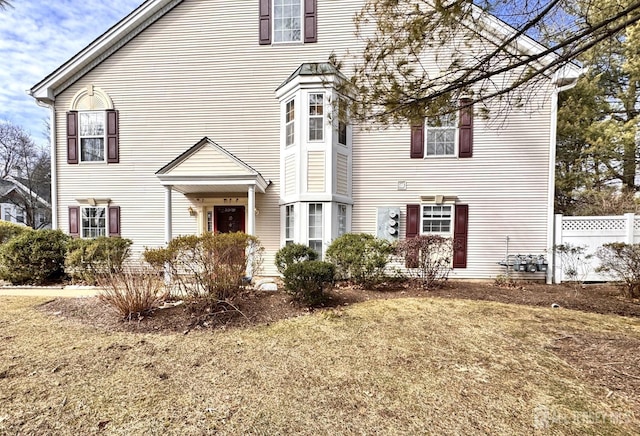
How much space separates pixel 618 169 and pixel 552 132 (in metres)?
8.56

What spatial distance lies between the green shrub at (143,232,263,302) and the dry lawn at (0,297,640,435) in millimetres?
740

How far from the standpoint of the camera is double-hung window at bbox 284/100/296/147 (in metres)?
8.66

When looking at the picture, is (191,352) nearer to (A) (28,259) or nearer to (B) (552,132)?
(A) (28,259)

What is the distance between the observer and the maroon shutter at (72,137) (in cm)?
963

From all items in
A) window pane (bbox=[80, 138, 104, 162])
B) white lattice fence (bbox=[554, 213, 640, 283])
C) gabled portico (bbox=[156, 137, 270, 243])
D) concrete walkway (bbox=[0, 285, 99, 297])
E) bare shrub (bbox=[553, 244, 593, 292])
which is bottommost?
concrete walkway (bbox=[0, 285, 99, 297])

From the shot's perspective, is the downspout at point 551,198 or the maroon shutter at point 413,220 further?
the maroon shutter at point 413,220

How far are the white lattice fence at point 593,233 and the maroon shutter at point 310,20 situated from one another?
9.17m

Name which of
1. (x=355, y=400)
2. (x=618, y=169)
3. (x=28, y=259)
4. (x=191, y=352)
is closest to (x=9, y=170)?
(x=28, y=259)

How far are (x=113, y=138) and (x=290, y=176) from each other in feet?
20.2

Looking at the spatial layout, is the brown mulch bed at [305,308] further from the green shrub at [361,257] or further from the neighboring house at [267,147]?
the neighboring house at [267,147]

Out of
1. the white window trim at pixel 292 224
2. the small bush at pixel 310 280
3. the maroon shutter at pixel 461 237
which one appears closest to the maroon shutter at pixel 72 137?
the white window trim at pixel 292 224

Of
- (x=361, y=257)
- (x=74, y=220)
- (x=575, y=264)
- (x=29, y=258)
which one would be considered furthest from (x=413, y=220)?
(x=74, y=220)

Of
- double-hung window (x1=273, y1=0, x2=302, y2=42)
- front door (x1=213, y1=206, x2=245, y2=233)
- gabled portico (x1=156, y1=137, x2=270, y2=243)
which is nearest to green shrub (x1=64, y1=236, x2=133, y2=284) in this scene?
gabled portico (x1=156, y1=137, x2=270, y2=243)

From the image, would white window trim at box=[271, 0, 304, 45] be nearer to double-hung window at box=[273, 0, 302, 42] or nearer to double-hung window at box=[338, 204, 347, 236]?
double-hung window at box=[273, 0, 302, 42]
